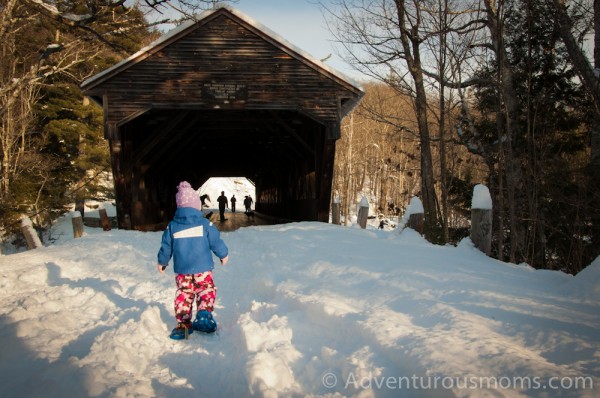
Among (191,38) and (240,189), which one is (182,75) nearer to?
(191,38)

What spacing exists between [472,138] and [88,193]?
19.3 meters

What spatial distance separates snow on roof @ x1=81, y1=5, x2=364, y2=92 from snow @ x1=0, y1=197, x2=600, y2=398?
6132 millimetres

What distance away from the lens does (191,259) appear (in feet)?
13.2

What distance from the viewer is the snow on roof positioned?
10.4 metres

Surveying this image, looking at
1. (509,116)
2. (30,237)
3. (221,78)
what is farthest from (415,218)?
(30,237)

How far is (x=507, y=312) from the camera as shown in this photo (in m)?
3.59

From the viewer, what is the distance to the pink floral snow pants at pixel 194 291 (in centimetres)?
396

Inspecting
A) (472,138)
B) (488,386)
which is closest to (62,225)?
(472,138)

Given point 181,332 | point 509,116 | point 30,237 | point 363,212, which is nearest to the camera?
point 181,332

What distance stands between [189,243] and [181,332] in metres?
0.85

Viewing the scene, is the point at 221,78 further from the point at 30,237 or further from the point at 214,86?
the point at 30,237

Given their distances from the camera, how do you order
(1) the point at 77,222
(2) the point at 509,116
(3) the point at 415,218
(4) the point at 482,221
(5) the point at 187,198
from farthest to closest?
(1) the point at 77,222
(2) the point at 509,116
(3) the point at 415,218
(4) the point at 482,221
(5) the point at 187,198

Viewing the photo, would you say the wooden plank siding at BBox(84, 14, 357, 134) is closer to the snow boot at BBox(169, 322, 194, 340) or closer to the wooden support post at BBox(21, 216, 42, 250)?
the wooden support post at BBox(21, 216, 42, 250)

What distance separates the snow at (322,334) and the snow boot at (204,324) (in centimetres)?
11
